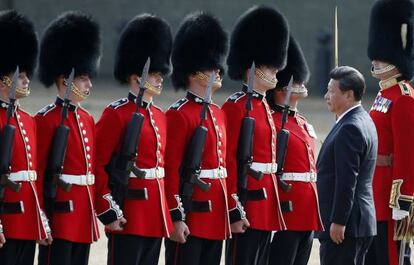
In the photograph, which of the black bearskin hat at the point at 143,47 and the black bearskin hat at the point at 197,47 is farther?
the black bearskin hat at the point at 197,47

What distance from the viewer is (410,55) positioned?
23.6 ft

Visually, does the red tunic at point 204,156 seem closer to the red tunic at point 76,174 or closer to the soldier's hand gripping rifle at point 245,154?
the soldier's hand gripping rifle at point 245,154

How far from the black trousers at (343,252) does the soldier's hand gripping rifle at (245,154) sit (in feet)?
1.50

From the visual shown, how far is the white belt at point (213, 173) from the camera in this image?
246 inches

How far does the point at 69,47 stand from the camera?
6.25 metres

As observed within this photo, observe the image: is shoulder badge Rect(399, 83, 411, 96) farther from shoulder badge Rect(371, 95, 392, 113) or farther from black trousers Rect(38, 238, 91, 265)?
black trousers Rect(38, 238, 91, 265)

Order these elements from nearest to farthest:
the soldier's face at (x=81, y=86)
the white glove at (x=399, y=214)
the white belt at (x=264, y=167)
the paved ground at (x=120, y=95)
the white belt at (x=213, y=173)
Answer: the soldier's face at (x=81, y=86)
the white belt at (x=213, y=173)
the white belt at (x=264, y=167)
the white glove at (x=399, y=214)
the paved ground at (x=120, y=95)

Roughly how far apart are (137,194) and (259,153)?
2.40ft

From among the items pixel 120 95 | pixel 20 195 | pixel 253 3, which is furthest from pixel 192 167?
pixel 253 3

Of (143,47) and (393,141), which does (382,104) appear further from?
(143,47)

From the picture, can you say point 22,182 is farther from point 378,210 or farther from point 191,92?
point 378,210

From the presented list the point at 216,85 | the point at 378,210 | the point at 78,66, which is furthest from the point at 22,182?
the point at 378,210

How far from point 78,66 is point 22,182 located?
2.32 ft

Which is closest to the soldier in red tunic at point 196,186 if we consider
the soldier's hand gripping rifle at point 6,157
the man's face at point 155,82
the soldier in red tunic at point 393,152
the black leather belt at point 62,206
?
the man's face at point 155,82
